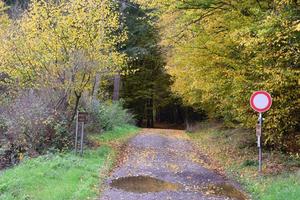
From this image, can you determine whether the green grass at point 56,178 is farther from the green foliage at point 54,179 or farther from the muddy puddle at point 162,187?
the muddy puddle at point 162,187

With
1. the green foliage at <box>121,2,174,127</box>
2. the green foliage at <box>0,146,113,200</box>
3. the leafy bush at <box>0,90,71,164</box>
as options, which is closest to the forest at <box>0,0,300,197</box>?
the leafy bush at <box>0,90,71,164</box>

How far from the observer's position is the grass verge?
403 inches

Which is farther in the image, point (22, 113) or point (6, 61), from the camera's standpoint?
point (6, 61)

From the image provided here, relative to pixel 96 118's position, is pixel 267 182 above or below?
below

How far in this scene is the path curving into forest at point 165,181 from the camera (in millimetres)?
10492

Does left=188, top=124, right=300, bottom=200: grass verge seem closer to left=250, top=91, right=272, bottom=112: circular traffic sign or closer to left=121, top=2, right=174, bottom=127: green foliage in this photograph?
left=250, top=91, right=272, bottom=112: circular traffic sign

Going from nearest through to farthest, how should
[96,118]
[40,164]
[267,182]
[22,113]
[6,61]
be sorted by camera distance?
1. [267,182]
2. [40,164]
3. [22,113]
4. [6,61]
5. [96,118]

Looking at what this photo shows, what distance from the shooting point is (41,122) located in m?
15.4

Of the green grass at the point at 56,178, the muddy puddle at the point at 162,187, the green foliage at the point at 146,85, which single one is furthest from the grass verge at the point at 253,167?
the green foliage at the point at 146,85

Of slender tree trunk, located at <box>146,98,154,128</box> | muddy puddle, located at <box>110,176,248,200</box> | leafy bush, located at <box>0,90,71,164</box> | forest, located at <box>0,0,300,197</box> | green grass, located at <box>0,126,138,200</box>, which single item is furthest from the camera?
slender tree trunk, located at <box>146,98,154,128</box>

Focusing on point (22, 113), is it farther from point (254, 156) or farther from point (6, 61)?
point (254, 156)

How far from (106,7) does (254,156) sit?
8.67m

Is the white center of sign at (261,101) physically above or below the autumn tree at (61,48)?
below

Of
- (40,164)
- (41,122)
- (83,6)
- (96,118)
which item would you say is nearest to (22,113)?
(41,122)
